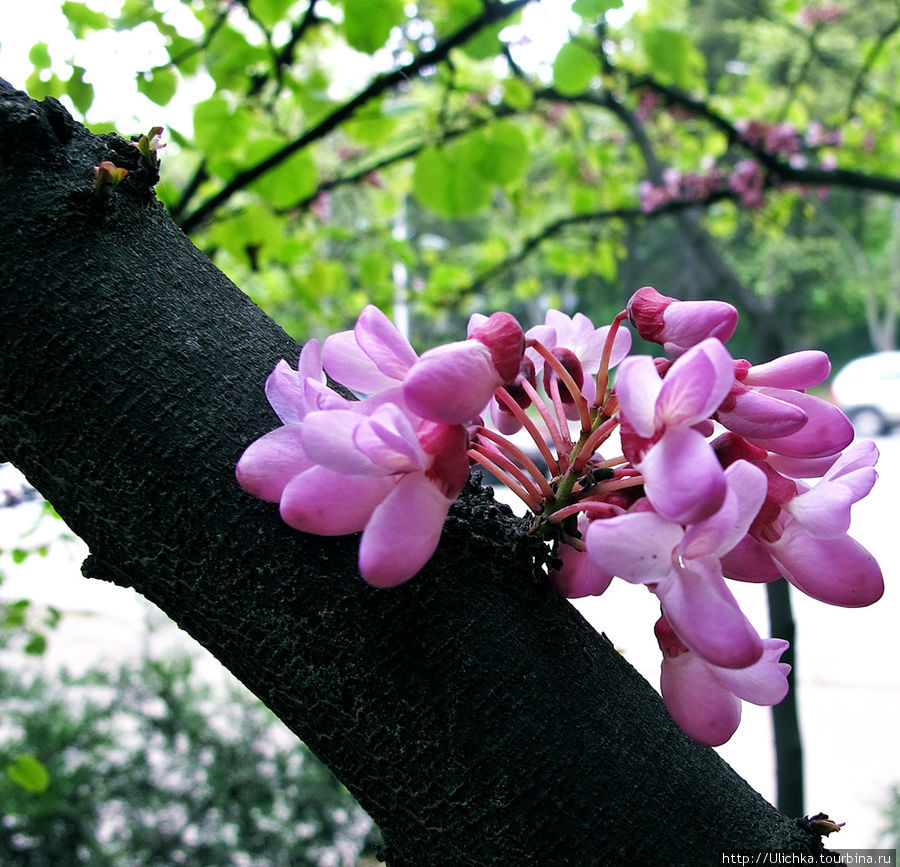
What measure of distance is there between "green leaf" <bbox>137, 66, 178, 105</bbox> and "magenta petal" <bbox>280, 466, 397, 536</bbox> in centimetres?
119

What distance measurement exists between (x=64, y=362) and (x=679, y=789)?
0.42 m

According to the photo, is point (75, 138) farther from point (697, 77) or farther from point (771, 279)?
point (771, 279)

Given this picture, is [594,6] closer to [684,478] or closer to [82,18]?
[82,18]

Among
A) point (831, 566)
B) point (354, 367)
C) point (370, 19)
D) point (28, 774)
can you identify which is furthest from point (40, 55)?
point (831, 566)

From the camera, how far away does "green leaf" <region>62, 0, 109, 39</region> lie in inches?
53.7

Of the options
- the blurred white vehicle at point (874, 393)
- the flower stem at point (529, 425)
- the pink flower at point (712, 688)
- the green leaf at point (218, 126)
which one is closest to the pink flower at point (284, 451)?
the flower stem at point (529, 425)

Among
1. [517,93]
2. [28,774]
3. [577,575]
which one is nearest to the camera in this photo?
[577,575]

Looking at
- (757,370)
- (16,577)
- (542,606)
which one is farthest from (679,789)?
(16,577)

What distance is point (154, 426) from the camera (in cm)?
44

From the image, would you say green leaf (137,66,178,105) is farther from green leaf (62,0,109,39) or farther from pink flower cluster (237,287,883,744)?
pink flower cluster (237,287,883,744)

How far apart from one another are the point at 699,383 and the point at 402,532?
0.52ft

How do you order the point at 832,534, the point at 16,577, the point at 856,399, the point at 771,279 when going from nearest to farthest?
the point at 832,534 < the point at 16,577 < the point at 856,399 < the point at 771,279

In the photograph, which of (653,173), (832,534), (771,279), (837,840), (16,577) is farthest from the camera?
(771,279)

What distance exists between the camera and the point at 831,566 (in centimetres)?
44
